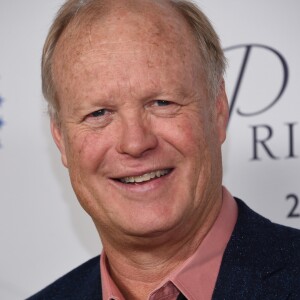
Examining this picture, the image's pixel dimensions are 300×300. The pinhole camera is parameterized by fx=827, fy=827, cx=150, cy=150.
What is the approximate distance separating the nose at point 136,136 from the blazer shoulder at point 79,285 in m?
0.55

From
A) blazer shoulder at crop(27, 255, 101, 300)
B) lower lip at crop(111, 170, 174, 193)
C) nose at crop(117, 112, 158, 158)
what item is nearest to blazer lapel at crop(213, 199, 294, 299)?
lower lip at crop(111, 170, 174, 193)

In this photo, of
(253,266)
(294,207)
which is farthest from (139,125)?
(294,207)

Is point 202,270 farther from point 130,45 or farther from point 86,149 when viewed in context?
point 130,45

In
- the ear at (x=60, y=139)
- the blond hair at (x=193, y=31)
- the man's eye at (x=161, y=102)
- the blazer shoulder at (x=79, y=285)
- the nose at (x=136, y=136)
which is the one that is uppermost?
the blond hair at (x=193, y=31)

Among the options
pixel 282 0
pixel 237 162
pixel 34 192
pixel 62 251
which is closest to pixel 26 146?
pixel 34 192

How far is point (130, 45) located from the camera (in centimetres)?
220

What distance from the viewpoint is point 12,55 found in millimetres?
2969

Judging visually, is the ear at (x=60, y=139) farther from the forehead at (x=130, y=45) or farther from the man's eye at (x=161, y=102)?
the man's eye at (x=161, y=102)

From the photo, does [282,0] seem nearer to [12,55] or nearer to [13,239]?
[12,55]

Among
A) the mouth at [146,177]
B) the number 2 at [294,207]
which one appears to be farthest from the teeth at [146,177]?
the number 2 at [294,207]

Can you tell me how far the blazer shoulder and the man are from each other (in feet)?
0.47

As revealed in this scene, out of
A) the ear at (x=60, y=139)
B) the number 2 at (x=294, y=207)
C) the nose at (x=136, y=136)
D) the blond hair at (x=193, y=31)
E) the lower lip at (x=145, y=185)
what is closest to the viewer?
the nose at (x=136, y=136)

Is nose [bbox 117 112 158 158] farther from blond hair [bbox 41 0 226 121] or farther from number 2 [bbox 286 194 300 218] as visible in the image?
number 2 [bbox 286 194 300 218]

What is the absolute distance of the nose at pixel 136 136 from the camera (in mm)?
2115
